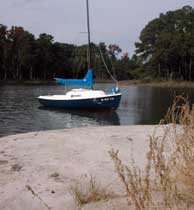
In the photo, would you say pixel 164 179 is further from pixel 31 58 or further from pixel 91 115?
pixel 31 58

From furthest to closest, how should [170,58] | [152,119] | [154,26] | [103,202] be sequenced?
[154,26], [170,58], [152,119], [103,202]

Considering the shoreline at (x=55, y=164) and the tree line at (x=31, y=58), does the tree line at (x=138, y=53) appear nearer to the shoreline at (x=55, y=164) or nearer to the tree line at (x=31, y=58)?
the tree line at (x=31, y=58)

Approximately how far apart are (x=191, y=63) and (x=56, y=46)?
3546cm

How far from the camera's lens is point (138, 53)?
289ft

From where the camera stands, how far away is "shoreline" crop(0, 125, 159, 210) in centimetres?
423

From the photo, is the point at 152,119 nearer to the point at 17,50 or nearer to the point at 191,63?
the point at 191,63

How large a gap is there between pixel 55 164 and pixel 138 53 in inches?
3319

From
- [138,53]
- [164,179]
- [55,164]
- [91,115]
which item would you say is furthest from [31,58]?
[164,179]

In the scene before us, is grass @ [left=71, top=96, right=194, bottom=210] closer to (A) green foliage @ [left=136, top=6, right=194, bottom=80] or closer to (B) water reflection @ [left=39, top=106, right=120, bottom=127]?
(B) water reflection @ [left=39, top=106, right=120, bottom=127]

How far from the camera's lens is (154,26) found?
8538cm

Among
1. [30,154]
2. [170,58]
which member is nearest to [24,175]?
[30,154]

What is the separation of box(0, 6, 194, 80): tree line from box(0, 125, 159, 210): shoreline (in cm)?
6080

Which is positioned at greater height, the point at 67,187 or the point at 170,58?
the point at 170,58

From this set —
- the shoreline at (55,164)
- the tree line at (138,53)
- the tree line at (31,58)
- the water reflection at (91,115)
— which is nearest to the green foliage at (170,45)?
the tree line at (138,53)
